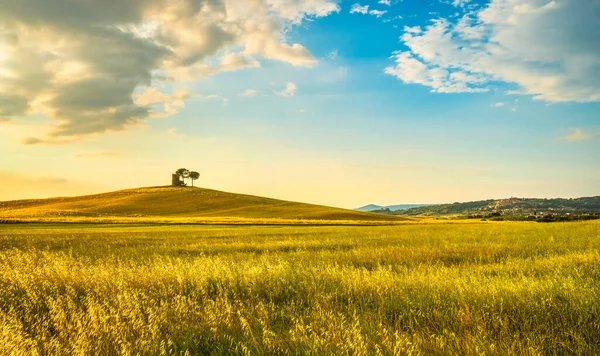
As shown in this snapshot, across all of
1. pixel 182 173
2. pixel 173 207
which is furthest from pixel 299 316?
pixel 182 173

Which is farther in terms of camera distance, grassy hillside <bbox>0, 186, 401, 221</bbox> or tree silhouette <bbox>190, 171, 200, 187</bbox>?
tree silhouette <bbox>190, 171, 200, 187</bbox>

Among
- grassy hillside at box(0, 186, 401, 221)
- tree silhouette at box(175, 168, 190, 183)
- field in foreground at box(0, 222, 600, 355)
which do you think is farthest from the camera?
tree silhouette at box(175, 168, 190, 183)

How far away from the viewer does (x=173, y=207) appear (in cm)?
10081

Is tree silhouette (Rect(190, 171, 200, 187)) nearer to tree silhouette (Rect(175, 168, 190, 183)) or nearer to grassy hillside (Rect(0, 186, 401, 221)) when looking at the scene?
tree silhouette (Rect(175, 168, 190, 183))

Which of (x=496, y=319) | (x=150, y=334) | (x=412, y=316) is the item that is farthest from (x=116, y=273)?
(x=496, y=319)

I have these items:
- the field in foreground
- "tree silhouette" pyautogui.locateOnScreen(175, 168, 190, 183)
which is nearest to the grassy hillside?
"tree silhouette" pyautogui.locateOnScreen(175, 168, 190, 183)

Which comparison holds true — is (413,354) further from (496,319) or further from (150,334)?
(150,334)

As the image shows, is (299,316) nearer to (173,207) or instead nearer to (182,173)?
(173,207)

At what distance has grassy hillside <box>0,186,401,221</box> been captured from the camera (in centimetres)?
8556

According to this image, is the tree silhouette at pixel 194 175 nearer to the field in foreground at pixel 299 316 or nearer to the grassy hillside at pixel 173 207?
the grassy hillside at pixel 173 207

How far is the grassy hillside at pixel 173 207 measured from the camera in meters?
85.6

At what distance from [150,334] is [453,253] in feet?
40.5

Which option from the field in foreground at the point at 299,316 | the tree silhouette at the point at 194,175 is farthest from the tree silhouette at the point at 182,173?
the field in foreground at the point at 299,316

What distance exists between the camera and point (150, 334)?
4.83 m
